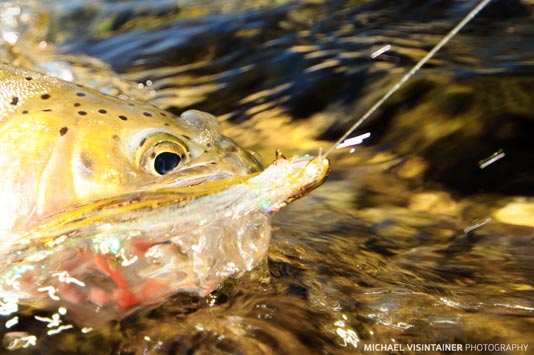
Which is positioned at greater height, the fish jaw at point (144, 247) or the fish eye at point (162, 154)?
the fish eye at point (162, 154)

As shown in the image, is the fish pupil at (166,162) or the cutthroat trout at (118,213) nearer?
the cutthroat trout at (118,213)

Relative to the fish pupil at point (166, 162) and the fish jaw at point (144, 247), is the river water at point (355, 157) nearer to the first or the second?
the fish jaw at point (144, 247)

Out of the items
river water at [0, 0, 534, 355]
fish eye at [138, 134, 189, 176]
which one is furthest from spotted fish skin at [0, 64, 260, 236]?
river water at [0, 0, 534, 355]

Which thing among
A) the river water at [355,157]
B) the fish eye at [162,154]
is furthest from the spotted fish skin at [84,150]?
the river water at [355,157]

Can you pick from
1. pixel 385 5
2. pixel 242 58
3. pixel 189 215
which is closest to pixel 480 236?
pixel 189 215

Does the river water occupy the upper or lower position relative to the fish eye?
lower

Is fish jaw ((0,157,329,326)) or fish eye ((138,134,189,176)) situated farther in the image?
fish eye ((138,134,189,176))

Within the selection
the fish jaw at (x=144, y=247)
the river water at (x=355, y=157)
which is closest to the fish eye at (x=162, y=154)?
the fish jaw at (x=144, y=247)

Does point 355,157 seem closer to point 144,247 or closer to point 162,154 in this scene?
point 162,154

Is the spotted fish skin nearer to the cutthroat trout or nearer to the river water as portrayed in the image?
the cutthroat trout
